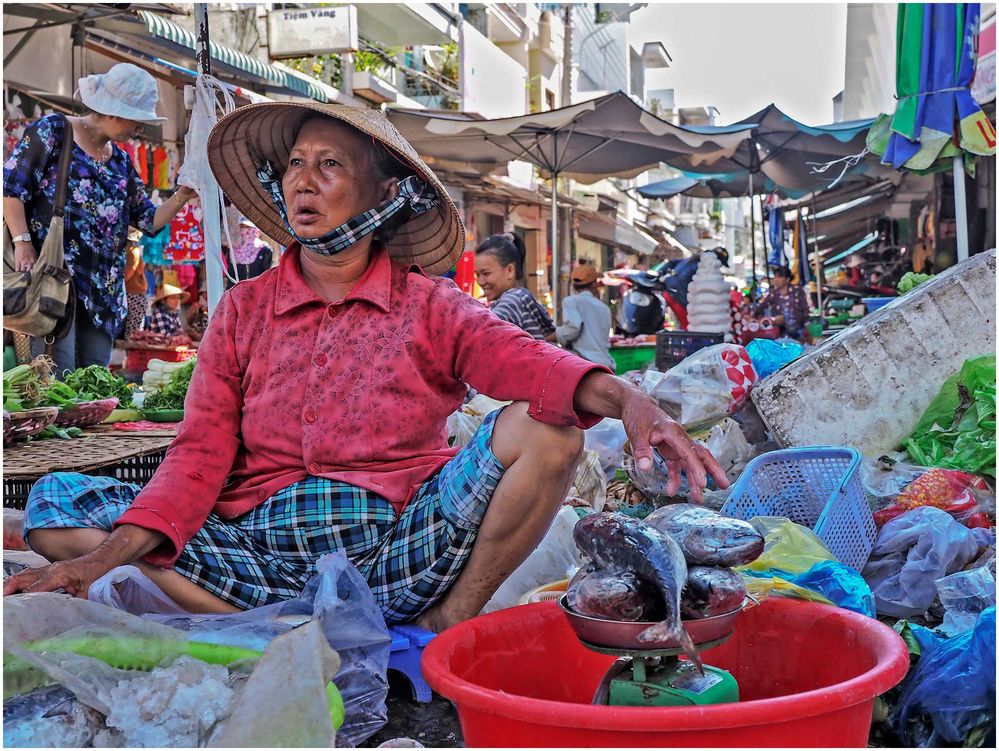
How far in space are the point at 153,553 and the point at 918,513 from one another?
231cm

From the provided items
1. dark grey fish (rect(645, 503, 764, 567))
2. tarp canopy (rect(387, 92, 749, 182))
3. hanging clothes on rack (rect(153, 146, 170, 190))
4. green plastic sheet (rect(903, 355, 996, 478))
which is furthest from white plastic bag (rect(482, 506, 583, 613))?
hanging clothes on rack (rect(153, 146, 170, 190))

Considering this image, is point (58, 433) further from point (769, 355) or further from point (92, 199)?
point (769, 355)

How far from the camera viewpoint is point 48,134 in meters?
4.03

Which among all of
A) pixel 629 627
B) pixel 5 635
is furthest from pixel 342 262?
pixel 629 627

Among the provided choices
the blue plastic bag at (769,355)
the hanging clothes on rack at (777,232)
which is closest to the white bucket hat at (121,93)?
the blue plastic bag at (769,355)

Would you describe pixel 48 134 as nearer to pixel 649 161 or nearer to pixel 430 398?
pixel 430 398

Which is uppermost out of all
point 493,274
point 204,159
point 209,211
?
point 204,159

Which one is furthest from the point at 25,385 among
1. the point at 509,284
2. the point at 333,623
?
the point at 333,623

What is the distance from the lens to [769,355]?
15.8ft

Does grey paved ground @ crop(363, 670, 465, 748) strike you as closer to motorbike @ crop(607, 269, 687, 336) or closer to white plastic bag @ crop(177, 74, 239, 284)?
white plastic bag @ crop(177, 74, 239, 284)

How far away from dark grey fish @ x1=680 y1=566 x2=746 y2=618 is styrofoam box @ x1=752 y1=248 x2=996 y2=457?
9.22ft

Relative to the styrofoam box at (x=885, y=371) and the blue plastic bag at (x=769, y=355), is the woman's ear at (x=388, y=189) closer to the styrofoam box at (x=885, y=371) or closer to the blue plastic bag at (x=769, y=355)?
the styrofoam box at (x=885, y=371)

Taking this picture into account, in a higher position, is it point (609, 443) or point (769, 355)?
point (769, 355)

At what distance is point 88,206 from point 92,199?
1.6 inches
